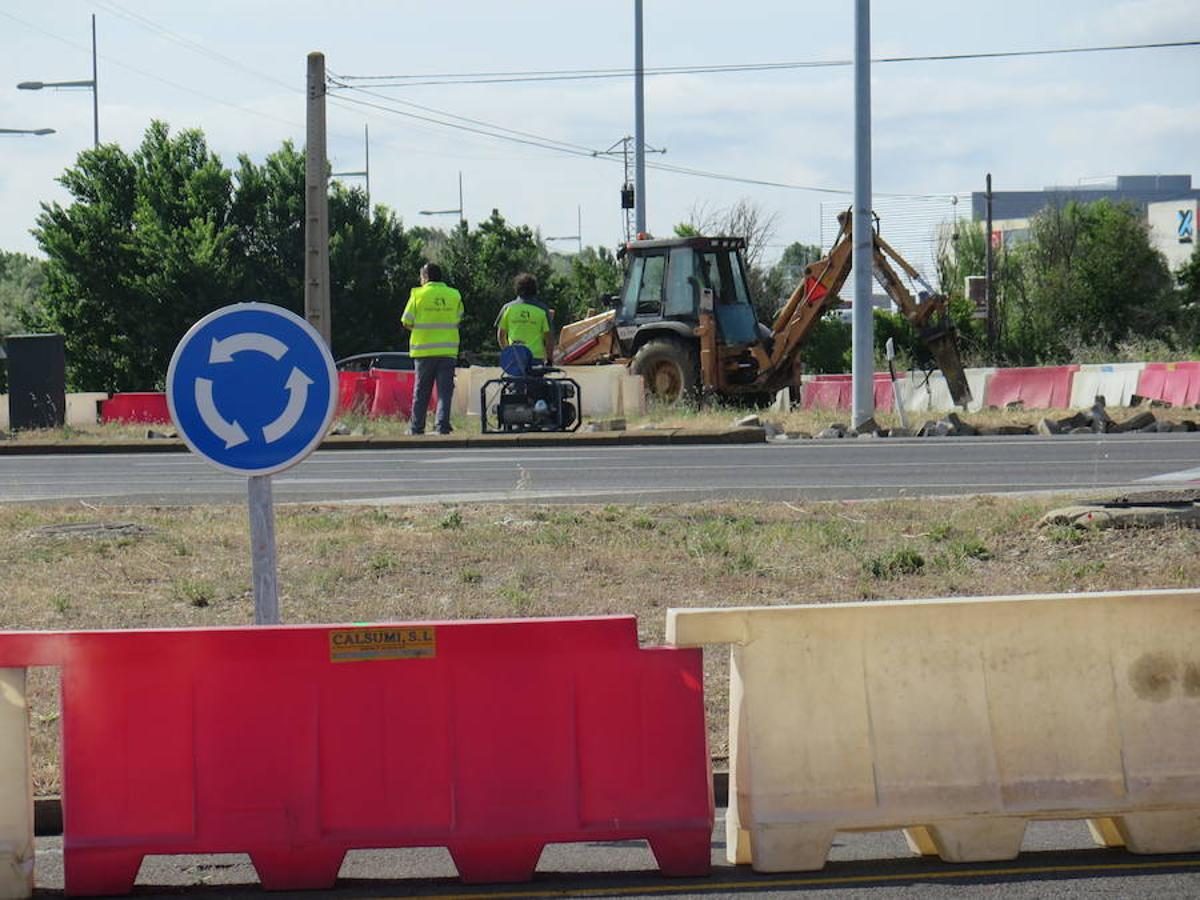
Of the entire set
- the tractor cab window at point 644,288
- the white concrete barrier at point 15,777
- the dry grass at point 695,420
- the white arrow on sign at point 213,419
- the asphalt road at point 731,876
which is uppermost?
the tractor cab window at point 644,288

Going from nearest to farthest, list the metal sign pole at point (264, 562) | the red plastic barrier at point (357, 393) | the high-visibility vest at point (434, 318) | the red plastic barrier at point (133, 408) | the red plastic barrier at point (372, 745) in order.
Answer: the red plastic barrier at point (372, 745)
the metal sign pole at point (264, 562)
the high-visibility vest at point (434, 318)
the red plastic barrier at point (357, 393)
the red plastic barrier at point (133, 408)

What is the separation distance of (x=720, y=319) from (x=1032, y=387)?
874 cm

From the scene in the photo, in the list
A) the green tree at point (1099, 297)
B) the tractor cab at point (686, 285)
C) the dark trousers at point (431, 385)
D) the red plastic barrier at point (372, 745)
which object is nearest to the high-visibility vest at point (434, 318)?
the dark trousers at point (431, 385)

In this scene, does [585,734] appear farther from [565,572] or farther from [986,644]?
[565,572]

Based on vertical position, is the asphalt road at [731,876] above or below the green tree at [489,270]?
below

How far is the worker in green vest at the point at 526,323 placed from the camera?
72.8 feet

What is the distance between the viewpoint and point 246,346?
6.44m

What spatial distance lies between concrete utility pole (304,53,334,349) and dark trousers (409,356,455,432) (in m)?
4.56

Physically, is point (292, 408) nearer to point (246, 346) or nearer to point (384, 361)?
point (246, 346)

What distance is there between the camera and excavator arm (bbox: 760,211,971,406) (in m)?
27.5

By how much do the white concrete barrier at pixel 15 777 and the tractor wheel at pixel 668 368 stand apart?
2170cm

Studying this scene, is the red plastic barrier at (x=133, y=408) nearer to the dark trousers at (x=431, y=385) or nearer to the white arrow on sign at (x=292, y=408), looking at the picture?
the dark trousers at (x=431, y=385)

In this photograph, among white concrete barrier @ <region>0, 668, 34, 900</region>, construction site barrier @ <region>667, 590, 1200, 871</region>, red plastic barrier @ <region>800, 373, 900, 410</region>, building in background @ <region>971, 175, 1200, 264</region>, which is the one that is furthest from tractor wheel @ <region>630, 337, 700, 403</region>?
building in background @ <region>971, 175, 1200, 264</region>

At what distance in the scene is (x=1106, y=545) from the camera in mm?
10773
